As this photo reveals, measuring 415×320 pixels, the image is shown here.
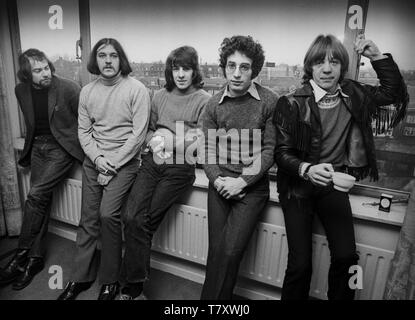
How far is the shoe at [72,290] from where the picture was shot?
1662mm

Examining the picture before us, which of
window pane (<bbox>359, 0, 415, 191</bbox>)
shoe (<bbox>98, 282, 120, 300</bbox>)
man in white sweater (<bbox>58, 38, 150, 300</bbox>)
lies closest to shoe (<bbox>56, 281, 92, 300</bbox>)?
man in white sweater (<bbox>58, 38, 150, 300</bbox>)

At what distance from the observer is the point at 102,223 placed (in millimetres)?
1628

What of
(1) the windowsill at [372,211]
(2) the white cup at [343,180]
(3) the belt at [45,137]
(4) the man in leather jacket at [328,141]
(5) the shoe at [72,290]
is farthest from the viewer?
(3) the belt at [45,137]

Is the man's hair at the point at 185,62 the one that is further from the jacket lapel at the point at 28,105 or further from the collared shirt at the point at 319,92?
the jacket lapel at the point at 28,105

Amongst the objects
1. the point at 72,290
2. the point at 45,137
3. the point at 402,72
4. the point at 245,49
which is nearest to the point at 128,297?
the point at 72,290

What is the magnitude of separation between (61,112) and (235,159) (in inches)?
46.1

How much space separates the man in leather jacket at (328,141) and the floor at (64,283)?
0.69 metres

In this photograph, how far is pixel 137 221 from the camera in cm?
155

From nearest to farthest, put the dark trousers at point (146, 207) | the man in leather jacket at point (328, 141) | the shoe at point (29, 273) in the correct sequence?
the man in leather jacket at point (328, 141) → the dark trousers at point (146, 207) → the shoe at point (29, 273)

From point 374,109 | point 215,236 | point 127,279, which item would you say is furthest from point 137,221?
point 374,109

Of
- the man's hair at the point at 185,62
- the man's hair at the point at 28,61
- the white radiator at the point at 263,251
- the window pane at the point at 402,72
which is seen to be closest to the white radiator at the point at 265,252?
the white radiator at the point at 263,251

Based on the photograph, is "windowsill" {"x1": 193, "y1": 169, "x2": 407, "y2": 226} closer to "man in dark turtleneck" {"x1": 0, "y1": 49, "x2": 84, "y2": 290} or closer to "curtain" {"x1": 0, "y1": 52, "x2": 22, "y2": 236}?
"man in dark turtleneck" {"x1": 0, "y1": 49, "x2": 84, "y2": 290}
